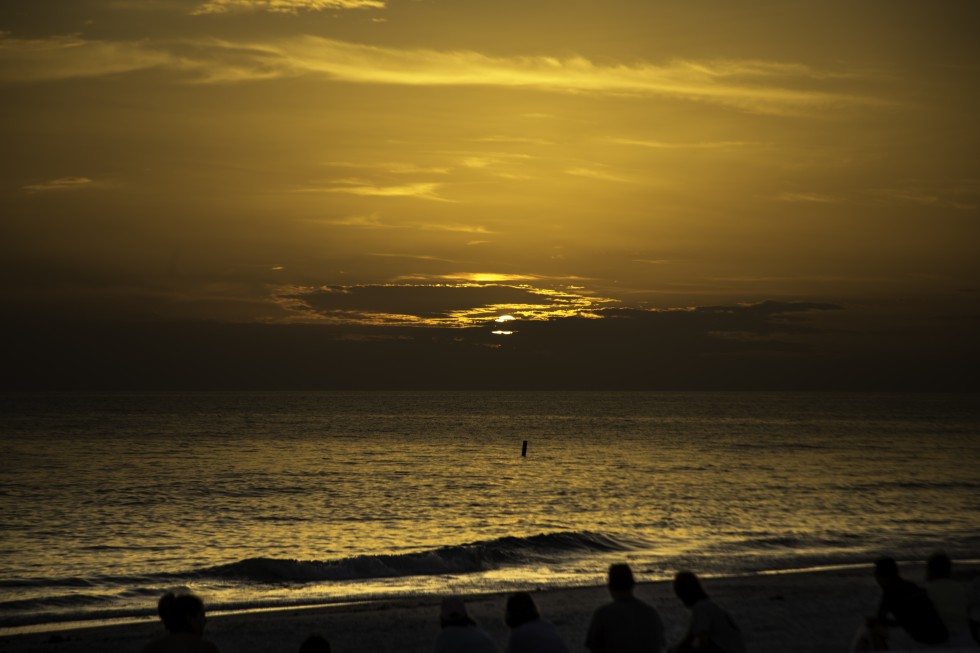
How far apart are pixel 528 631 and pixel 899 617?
4632 mm

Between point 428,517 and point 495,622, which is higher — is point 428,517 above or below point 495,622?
below

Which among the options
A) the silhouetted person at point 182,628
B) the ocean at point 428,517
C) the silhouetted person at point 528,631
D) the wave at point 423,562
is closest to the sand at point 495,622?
the ocean at point 428,517

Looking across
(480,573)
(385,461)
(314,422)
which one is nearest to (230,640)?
(480,573)

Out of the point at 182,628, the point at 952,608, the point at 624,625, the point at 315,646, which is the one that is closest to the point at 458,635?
the point at 315,646

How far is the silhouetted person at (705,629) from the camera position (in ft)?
32.7

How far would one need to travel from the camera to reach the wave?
27186 millimetres

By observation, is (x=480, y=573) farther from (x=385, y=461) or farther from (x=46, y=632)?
(x=385, y=461)

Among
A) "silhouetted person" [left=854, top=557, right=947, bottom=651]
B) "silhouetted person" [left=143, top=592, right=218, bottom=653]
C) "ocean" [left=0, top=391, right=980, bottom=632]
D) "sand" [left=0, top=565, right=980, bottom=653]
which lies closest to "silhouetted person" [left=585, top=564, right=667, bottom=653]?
"silhouetted person" [left=854, top=557, right=947, bottom=651]

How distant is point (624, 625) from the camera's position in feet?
32.4

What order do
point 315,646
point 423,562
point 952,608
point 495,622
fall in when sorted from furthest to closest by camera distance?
point 423,562 → point 495,622 → point 952,608 → point 315,646

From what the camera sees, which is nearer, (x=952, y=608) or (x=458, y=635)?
(x=458, y=635)

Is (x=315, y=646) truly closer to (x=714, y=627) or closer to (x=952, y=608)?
(x=714, y=627)

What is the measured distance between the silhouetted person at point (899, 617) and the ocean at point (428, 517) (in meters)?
14.3

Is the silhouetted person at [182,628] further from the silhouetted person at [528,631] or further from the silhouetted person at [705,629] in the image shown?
the silhouetted person at [705,629]
